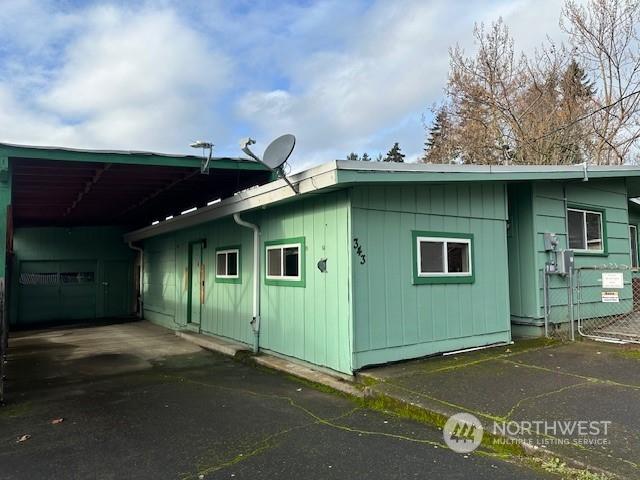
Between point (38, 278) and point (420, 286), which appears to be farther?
point (38, 278)

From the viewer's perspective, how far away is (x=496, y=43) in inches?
683

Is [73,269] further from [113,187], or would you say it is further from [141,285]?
[113,187]

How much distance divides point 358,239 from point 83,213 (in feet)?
33.0

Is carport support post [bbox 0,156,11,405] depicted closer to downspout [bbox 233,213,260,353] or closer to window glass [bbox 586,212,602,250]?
downspout [bbox 233,213,260,353]

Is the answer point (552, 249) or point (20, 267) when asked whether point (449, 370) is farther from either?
point (20, 267)

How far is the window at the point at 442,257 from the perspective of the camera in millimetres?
6605

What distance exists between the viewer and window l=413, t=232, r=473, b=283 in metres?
6.61

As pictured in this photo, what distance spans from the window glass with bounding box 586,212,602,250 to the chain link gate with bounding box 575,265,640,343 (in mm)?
573

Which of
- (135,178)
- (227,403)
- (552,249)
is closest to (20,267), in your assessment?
(135,178)

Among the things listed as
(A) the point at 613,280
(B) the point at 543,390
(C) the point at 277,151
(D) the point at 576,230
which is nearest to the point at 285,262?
(C) the point at 277,151

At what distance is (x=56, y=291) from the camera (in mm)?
15438

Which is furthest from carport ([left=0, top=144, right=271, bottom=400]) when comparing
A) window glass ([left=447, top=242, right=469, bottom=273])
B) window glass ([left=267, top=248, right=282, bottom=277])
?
→ window glass ([left=447, top=242, right=469, bottom=273])

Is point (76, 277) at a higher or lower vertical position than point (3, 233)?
lower

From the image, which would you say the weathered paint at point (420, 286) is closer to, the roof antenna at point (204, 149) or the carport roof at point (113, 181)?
the roof antenna at point (204, 149)
